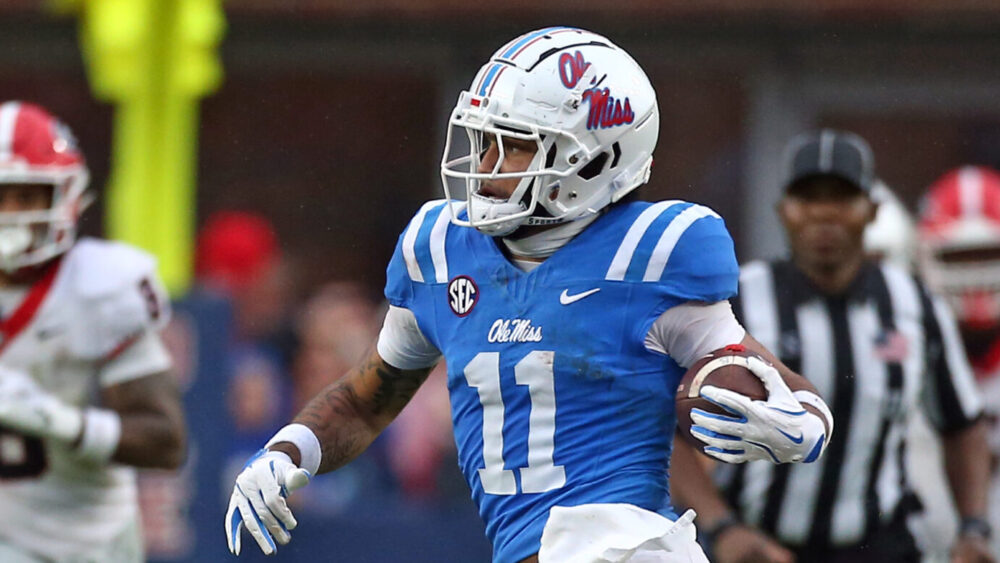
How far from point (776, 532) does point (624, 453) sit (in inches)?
71.4

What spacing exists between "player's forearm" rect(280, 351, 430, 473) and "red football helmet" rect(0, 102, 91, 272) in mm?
1394

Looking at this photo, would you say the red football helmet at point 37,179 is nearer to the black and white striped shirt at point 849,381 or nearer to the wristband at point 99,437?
the wristband at point 99,437

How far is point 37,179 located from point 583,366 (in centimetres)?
223

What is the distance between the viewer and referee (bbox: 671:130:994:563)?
4883 millimetres

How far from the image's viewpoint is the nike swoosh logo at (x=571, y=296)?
3.29 m

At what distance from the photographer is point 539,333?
3301 millimetres

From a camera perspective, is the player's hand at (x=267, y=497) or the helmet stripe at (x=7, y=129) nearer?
the player's hand at (x=267, y=497)

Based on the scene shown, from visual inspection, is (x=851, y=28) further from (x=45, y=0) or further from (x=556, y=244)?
(x=556, y=244)

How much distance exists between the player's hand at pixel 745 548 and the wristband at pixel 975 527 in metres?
0.71

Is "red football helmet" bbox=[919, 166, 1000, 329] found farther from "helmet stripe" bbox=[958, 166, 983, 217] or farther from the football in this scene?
the football

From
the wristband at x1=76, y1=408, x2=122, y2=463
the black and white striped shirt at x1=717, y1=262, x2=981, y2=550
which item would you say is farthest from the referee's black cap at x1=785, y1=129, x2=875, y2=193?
the wristband at x1=76, y1=408, x2=122, y2=463

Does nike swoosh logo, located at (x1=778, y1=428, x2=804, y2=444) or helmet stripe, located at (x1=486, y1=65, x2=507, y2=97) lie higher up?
helmet stripe, located at (x1=486, y1=65, x2=507, y2=97)

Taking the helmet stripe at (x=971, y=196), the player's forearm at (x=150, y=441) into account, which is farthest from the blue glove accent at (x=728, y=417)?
the helmet stripe at (x=971, y=196)

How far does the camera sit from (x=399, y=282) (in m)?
3.60
